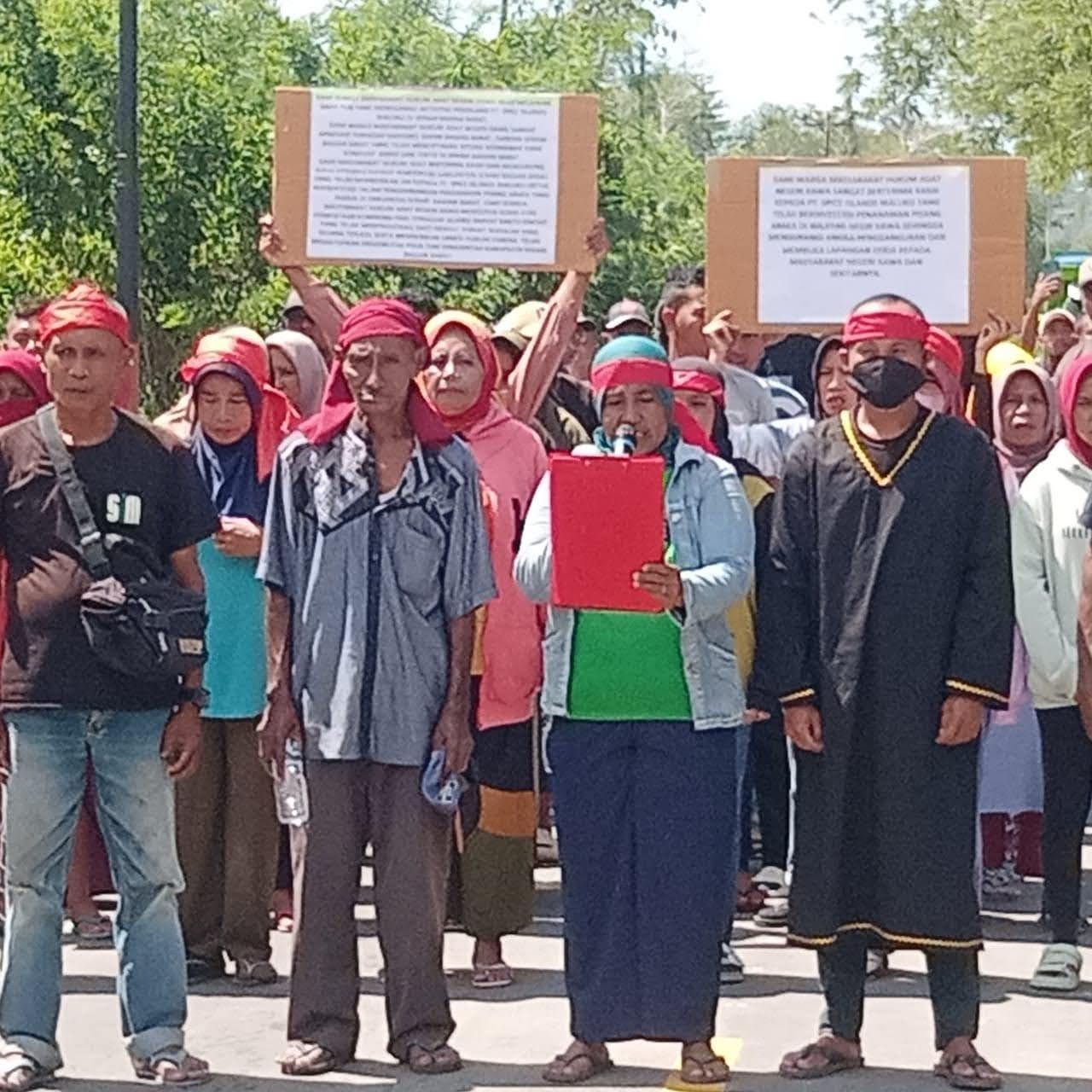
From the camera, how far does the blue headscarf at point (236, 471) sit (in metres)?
8.06

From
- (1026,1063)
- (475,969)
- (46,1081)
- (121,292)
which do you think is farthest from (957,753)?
(121,292)

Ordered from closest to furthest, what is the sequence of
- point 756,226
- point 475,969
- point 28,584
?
point 28,584 < point 475,969 < point 756,226

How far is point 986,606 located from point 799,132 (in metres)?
73.7

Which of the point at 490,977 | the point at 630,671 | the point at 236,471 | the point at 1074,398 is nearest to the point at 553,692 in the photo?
the point at 630,671

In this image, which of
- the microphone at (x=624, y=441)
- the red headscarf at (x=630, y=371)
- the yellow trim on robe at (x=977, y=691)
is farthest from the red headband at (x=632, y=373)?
the yellow trim on robe at (x=977, y=691)

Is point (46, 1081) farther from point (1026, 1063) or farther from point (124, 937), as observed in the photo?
point (1026, 1063)

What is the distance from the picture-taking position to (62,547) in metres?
6.63

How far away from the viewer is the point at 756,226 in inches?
361

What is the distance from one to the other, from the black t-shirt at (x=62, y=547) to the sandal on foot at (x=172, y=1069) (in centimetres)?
99

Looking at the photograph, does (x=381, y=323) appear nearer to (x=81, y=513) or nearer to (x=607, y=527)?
(x=607, y=527)

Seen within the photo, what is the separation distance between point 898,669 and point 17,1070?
2.67 m

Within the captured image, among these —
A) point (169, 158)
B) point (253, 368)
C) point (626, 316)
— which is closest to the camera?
point (253, 368)

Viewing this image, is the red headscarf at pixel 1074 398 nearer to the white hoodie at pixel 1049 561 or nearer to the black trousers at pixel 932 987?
the white hoodie at pixel 1049 561

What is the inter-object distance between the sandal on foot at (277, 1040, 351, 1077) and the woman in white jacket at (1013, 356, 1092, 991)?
8.16 ft
